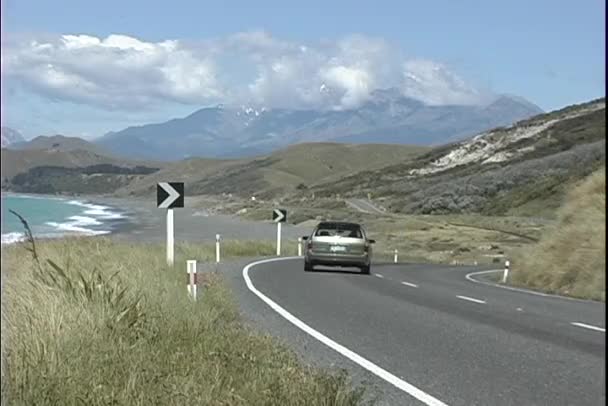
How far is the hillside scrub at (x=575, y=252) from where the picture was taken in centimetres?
2342

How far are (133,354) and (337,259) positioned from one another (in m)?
20.7

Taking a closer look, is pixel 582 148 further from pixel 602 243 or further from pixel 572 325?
pixel 572 325

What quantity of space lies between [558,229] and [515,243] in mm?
28792

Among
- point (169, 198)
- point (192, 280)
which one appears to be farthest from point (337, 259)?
point (192, 280)

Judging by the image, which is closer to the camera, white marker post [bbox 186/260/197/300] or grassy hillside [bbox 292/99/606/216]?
white marker post [bbox 186/260/197/300]

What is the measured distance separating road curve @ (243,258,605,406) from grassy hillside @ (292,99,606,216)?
46.8 metres

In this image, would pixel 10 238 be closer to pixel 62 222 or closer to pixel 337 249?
pixel 337 249

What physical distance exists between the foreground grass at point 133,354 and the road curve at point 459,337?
1500 mm

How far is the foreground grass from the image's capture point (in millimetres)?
6328

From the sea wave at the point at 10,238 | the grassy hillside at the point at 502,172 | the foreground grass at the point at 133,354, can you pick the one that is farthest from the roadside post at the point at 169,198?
the grassy hillside at the point at 502,172

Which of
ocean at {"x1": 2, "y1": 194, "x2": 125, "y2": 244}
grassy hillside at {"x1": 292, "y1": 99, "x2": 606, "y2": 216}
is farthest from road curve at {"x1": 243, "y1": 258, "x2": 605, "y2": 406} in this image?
grassy hillside at {"x1": 292, "y1": 99, "x2": 606, "y2": 216}

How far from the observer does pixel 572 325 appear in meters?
14.4

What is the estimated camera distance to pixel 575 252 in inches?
985

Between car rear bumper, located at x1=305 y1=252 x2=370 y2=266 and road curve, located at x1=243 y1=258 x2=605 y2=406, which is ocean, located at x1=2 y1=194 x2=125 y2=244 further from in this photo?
car rear bumper, located at x1=305 y1=252 x2=370 y2=266
